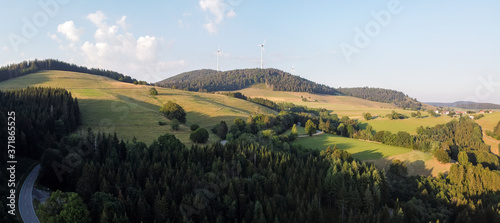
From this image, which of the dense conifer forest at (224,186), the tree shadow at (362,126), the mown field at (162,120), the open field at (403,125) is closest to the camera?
the dense conifer forest at (224,186)

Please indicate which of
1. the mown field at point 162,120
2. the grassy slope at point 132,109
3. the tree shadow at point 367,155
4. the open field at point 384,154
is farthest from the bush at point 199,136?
the tree shadow at point 367,155

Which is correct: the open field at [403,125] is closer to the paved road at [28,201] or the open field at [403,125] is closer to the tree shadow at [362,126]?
the tree shadow at [362,126]

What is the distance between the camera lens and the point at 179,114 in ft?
393

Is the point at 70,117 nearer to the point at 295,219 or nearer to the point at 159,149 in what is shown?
the point at 159,149

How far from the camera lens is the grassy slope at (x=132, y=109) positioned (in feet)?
332

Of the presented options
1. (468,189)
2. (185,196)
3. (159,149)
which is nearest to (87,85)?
(159,149)

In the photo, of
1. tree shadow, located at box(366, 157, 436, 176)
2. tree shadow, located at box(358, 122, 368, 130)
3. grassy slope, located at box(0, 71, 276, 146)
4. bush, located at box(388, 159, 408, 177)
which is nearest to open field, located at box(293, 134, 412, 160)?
tree shadow, located at box(366, 157, 436, 176)

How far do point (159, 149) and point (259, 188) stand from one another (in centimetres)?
3004

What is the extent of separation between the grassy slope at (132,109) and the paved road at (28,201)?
3173 centimetres

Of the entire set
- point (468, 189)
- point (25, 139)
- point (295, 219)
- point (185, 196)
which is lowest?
point (468, 189)

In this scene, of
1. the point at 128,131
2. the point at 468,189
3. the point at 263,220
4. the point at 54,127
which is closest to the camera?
the point at 263,220

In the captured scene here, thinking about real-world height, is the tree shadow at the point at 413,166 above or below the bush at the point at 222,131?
below

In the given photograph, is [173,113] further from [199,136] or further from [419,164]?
[419,164]

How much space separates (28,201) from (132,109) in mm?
80161
